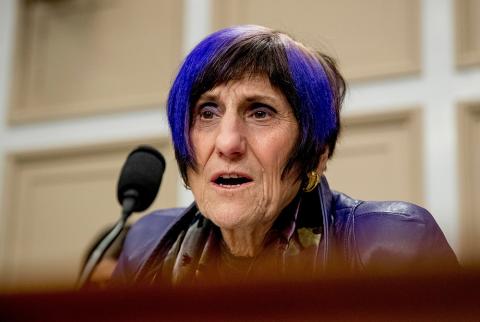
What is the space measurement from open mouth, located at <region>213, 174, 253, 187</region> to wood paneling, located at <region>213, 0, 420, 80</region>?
243 centimetres

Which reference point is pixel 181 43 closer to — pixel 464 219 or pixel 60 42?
pixel 60 42

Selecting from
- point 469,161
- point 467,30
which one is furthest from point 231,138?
point 467,30

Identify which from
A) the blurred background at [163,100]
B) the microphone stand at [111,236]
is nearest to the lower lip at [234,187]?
the microphone stand at [111,236]

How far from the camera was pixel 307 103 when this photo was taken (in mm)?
1291

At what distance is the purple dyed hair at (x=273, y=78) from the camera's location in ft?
4.24

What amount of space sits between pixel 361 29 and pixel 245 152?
2720mm

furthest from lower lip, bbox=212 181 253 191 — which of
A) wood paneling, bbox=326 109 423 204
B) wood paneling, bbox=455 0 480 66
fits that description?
wood paneling, bbox=455 0 480 66

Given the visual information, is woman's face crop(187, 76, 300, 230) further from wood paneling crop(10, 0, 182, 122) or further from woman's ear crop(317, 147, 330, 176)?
wood paneling crop(10, 0, 182, 122)

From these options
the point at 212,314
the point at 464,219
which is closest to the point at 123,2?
the point at 464,219

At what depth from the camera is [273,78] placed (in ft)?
4.22

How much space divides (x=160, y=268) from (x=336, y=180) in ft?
7.80

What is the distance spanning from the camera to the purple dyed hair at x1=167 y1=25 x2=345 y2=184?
1.29 m

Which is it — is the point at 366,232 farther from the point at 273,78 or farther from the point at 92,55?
the point at 92,55

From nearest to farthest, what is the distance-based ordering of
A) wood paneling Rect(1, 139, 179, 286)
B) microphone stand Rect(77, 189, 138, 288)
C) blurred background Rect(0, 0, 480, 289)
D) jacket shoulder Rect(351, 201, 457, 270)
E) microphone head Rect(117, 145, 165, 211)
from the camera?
jacket shoulder Rect(351, 201, 457, 270), microphone stand Rect(77, 189, 138, 288), microphone head Rect(117, 145, 165, 211), blurred background Rect(0, 0, 480, 289), wood paneling Rect(1, 139, 179, 286)
